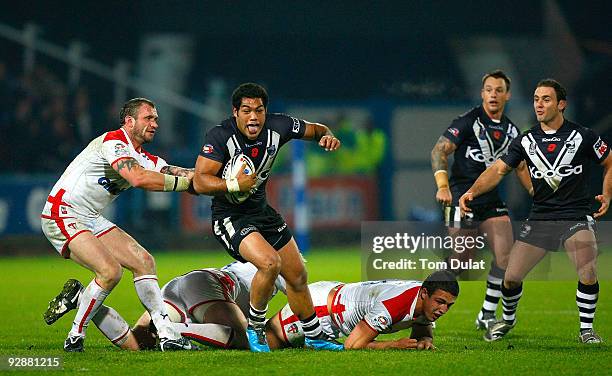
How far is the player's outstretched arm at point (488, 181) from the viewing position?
9.51 m

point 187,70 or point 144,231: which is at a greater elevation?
point 187,70

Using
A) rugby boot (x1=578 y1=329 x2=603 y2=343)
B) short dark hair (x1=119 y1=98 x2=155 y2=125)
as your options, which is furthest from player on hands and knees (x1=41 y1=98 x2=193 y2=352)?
rugby boot (x1=578 y1=329 x2=603 y2=343)

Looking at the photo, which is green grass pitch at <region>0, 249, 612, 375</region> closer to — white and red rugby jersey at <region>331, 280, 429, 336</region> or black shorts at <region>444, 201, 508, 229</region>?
white and red rugby jersey at <region>331, 280, 429, 336</region>

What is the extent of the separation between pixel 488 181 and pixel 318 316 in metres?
2.02

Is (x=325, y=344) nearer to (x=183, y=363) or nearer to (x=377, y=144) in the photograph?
(x=183, y=363)

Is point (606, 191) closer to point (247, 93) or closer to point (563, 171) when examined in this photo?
point (563, 171)

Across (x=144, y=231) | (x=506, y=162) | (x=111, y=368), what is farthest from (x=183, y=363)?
(x=144, y=231)

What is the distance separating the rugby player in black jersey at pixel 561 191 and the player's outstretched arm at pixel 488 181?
173mm

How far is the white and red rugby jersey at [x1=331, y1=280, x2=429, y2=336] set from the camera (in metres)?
8.16

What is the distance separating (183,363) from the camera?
25.4ft

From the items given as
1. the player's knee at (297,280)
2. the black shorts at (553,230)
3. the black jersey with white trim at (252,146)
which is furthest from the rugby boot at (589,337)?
the black jersey with white trim at (252,146)

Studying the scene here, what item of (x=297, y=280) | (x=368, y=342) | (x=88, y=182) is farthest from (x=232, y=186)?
(x=368, y=342)

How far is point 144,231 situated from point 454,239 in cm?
1017

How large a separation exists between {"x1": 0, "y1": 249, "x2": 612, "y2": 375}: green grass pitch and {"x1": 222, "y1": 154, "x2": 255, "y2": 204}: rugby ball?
1221 millimetres
